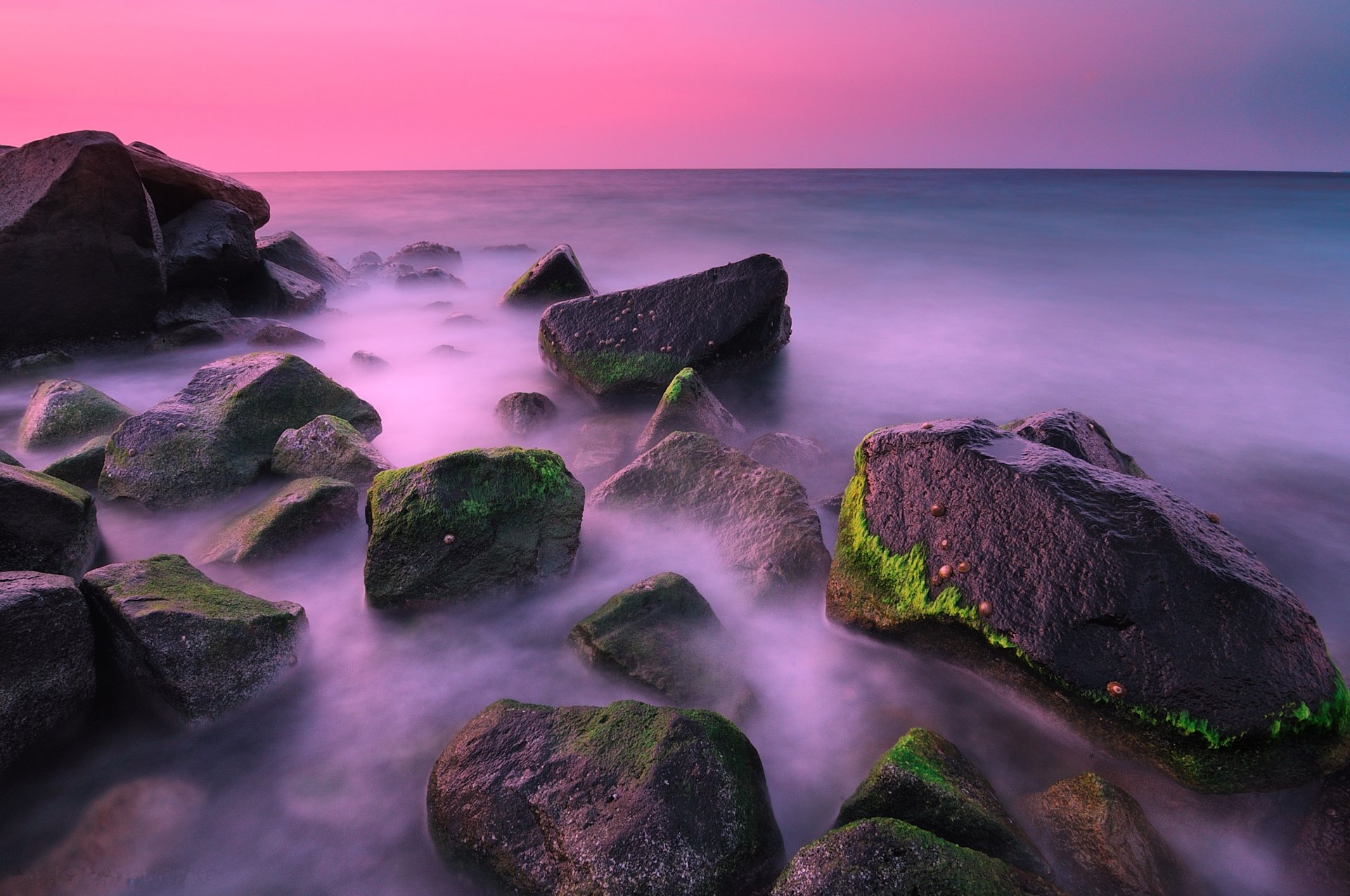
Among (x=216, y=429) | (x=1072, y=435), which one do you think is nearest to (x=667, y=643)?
(x=1072, y=435)

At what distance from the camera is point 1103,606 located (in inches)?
94.7

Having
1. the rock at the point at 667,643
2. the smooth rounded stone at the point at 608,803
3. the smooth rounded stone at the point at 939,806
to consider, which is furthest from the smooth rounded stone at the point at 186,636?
the smooth rounded stone at the point at 939,806

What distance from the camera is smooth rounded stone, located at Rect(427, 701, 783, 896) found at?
6.35ft

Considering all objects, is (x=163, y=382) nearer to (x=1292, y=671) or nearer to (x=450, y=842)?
(x=450, y=842)

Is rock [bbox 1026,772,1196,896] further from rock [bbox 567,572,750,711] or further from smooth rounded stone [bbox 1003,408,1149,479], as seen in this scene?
smooth rounded stone [bbox 1003,408,1149,479]

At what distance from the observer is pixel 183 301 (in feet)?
24.7

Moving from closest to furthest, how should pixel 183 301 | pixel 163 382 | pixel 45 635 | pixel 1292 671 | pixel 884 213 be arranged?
pixel 1292 671, pixel 45 635, pixel 163 382, pixel 183 301, pixel 884 213

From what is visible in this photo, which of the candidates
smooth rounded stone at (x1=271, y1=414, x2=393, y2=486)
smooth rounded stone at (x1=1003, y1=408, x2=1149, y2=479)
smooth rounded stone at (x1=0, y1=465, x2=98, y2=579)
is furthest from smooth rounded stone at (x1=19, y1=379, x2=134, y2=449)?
smooth rounded stone at (x1=1003, y1=408, x2=1149, y2=479)

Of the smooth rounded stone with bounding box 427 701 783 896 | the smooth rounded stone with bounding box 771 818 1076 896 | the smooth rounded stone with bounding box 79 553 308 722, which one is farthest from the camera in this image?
the smooth rounded stone with bounding box 79 553 308 722

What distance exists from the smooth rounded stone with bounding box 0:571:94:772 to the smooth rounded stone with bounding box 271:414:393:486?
1674mm

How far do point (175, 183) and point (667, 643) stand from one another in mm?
7995

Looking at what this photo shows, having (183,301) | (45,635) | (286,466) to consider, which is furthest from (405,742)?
(183,301)

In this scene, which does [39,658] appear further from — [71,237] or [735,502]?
[71,237]

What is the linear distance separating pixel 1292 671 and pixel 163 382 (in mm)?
7949
